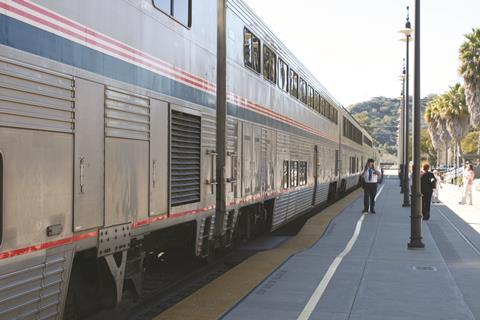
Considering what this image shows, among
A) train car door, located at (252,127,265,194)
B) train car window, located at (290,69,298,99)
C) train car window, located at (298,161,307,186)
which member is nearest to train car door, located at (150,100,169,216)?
train car door, located at (252,127,265,194)

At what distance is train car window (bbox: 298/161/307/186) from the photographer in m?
15.0

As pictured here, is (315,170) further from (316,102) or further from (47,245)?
(47,245)

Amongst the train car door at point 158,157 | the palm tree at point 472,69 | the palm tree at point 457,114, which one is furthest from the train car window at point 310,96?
the palm tree at point 457,114

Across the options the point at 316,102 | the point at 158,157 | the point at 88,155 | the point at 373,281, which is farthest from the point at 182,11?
the point at 316,102

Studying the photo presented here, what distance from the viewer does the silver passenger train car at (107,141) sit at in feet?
13.2

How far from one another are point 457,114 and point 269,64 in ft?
149

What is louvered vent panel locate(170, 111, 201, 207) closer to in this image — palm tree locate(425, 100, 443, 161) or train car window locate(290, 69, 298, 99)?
train car window locate(290, 69, 298, 99)

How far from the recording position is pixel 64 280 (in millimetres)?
4578

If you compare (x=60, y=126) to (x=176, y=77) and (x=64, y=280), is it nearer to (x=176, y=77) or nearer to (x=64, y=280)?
(x=64, y=280)

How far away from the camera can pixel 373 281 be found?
8484mm

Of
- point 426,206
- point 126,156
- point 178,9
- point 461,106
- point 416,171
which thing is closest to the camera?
point 126,156

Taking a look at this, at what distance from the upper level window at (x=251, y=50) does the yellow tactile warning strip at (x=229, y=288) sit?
3.01 meters

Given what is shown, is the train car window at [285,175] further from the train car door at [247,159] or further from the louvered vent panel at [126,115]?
the louvered vent panel at [126,115]

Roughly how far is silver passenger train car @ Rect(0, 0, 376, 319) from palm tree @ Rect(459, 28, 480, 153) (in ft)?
93.2
